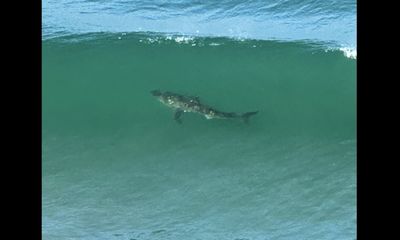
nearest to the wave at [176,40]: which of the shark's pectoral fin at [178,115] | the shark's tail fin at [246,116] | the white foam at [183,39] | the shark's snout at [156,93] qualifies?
the white foam at [183,39]

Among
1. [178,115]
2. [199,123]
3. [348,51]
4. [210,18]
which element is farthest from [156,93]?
[348,51]

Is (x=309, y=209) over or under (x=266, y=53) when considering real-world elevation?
under

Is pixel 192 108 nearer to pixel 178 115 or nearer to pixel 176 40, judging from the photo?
pixel 178 115

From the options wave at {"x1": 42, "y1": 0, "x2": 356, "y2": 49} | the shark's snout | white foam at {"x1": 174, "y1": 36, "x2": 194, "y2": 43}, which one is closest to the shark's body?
the shark's snout

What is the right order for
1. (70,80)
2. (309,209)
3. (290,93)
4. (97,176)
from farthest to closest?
(70,80) → (290,93) → (97,176) → (309,209)
